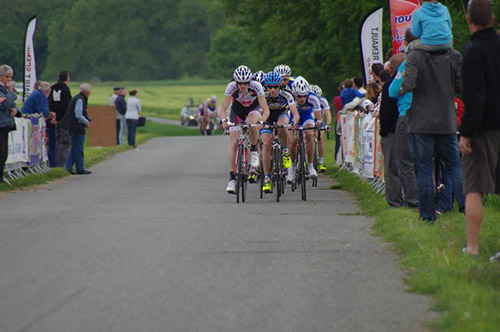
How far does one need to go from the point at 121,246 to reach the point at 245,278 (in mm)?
2158

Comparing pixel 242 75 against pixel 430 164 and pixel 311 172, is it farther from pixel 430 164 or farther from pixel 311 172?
pixel 430 164

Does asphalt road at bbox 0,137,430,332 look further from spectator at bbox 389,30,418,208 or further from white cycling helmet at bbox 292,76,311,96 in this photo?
white cycling helmet at bbox 292,76,311,96

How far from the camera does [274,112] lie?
16078 mm

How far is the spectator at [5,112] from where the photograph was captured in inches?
698

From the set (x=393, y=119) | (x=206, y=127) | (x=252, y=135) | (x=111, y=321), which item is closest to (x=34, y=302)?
(x=111, y=321)

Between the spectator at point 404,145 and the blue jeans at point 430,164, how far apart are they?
58 centimetres

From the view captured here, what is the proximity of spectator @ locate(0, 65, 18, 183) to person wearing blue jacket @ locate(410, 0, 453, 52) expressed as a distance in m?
8.85

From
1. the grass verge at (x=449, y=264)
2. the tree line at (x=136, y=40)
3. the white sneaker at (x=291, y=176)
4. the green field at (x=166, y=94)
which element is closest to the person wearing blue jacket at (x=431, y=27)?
the grass verge at (x=449, y=264)

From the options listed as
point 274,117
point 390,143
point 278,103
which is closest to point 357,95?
point 274,117

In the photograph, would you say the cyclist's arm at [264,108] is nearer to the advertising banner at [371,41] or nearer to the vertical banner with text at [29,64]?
the advertising banner at [371,41]

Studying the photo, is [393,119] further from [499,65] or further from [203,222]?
[499,65]

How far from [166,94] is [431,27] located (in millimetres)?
113267

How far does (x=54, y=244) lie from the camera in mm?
10406

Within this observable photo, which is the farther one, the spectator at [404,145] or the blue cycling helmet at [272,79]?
the blue cycling helmet at [272,79]
